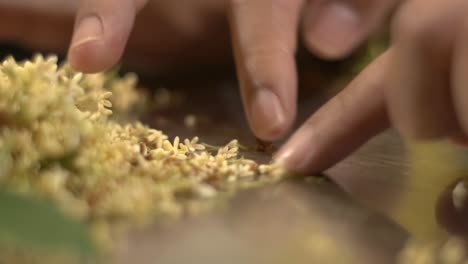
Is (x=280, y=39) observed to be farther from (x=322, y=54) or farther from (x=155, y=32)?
(x=155, y=32)

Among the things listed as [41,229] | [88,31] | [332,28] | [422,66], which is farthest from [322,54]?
[41,229]

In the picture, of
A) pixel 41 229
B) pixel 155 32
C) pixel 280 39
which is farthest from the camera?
pixel 155 32

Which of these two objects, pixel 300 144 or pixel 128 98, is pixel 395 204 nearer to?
pixel 300 144

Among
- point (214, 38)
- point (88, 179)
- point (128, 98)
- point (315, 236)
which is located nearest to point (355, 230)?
point (315, 236)

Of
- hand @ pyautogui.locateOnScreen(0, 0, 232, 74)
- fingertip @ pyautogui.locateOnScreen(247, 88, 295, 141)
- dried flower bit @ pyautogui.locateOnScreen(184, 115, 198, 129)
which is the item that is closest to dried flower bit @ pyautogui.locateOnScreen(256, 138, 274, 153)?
fingertip @ pyautogui.locateOnScreen(247, 88, 295, 141)

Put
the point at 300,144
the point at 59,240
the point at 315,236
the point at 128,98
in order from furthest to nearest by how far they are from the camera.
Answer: the point at 128,98, the point at 300,144, the point at 315,236, the point at 59,240

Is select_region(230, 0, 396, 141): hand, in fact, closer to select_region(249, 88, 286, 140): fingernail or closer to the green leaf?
select_region(249, 88, 286, 140): fingernail
